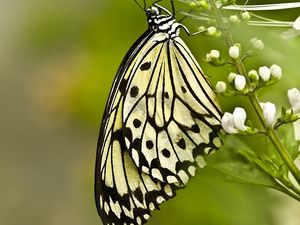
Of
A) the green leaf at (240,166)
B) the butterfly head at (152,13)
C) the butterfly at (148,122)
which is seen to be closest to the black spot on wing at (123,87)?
the butterfly at (148,122)

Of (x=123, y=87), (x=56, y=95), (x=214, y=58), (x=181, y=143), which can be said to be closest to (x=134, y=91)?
(x=123, y=87)

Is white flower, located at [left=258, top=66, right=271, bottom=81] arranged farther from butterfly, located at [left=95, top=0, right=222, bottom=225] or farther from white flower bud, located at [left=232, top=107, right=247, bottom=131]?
butterfly, located at [left=95, top=0, right=222, bottom=225]

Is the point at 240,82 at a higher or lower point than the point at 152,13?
lower

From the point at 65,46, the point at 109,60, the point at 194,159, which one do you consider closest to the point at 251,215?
the point at 194,159

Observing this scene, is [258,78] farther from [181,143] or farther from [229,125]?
[181,143]

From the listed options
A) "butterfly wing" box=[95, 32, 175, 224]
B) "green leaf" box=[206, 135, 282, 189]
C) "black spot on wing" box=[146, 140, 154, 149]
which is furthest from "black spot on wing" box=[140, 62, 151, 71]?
"green leaf" box=[206, 135, 282, 189]

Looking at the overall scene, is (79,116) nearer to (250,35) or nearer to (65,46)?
(65,46)

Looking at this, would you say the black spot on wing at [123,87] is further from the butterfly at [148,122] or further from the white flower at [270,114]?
the white flower at [270,114]
